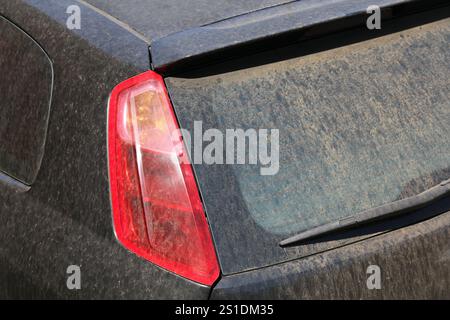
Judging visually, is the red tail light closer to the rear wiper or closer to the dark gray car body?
the dark gray car body

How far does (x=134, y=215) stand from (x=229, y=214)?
0.85ft

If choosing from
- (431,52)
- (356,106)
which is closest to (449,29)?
(431,52)

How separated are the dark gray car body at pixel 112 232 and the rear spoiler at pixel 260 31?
0.03 metres

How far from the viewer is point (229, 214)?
2480 millimetres

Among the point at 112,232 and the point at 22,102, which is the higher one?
the point at 22,102

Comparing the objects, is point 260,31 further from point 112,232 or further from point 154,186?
point 112,232

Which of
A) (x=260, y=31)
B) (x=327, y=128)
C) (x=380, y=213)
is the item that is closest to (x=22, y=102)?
(x=260, y=31)

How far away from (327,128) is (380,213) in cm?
27

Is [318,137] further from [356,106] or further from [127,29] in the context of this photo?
[127,29]

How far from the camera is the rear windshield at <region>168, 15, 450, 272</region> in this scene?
2525 mm

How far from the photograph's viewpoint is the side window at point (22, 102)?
2.83 m

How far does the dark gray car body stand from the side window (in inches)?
1.5

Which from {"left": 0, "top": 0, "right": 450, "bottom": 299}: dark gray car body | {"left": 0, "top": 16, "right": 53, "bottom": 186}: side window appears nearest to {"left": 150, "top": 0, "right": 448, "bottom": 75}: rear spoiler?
{"left": 0, "top": 0, "right": 450, "bottom": 299}: dark gray car body

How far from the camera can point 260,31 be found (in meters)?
2.63
